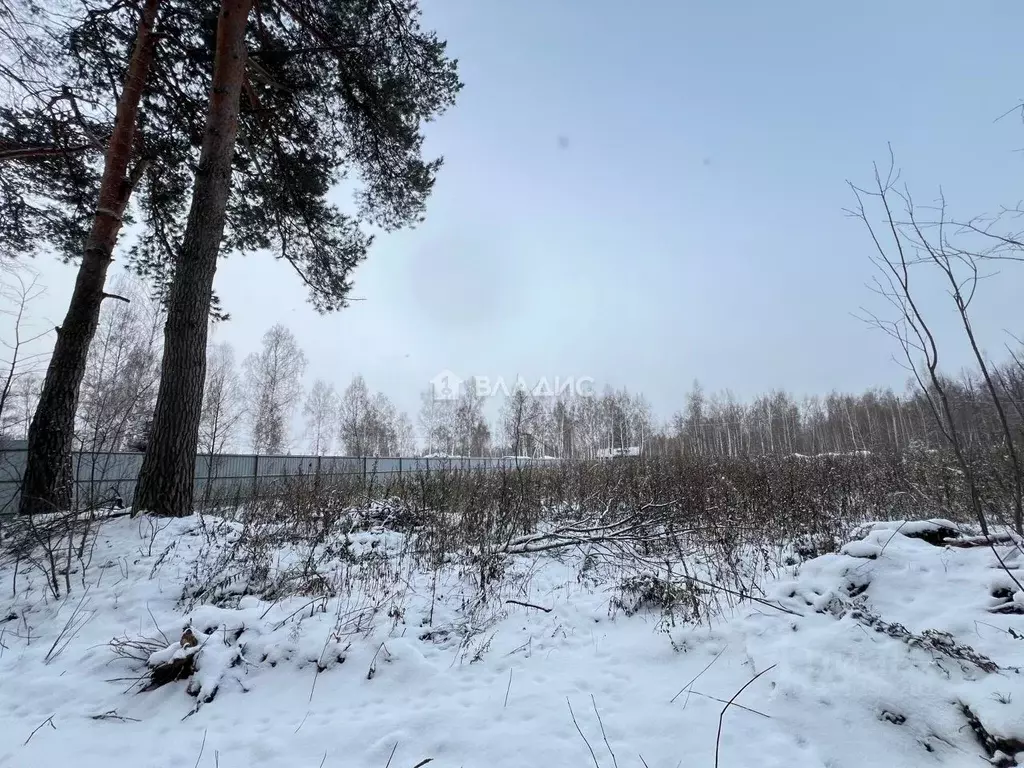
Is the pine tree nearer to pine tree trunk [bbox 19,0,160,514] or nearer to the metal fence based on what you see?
pine tree trunk [bbox 19,0,160,514]

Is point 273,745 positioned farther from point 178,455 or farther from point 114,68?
point 114,68

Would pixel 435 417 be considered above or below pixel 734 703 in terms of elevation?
above

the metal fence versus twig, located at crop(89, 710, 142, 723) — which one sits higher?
the metal fence

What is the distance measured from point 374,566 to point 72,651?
2.09m

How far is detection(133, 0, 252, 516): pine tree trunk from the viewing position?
4742 mm

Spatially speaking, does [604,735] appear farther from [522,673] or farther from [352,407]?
[352,407]

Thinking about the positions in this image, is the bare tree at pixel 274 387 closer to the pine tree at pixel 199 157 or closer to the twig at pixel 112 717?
the pine tree at pixel 199 157

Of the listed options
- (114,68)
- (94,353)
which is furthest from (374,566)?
(94,353)

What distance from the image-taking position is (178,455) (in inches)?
189

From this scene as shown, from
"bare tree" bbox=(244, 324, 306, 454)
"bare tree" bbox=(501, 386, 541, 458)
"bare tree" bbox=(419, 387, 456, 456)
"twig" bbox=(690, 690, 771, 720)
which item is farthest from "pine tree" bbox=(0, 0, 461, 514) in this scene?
"bare tree" bbox=(419, 387, 456, 456)

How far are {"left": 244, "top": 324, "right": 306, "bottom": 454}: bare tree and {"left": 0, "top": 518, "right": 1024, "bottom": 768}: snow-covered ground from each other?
22965 mm

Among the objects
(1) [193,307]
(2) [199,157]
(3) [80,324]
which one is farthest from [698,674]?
(2) [199,157]

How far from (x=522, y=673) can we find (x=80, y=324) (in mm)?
6585

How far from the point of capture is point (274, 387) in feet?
82.8
